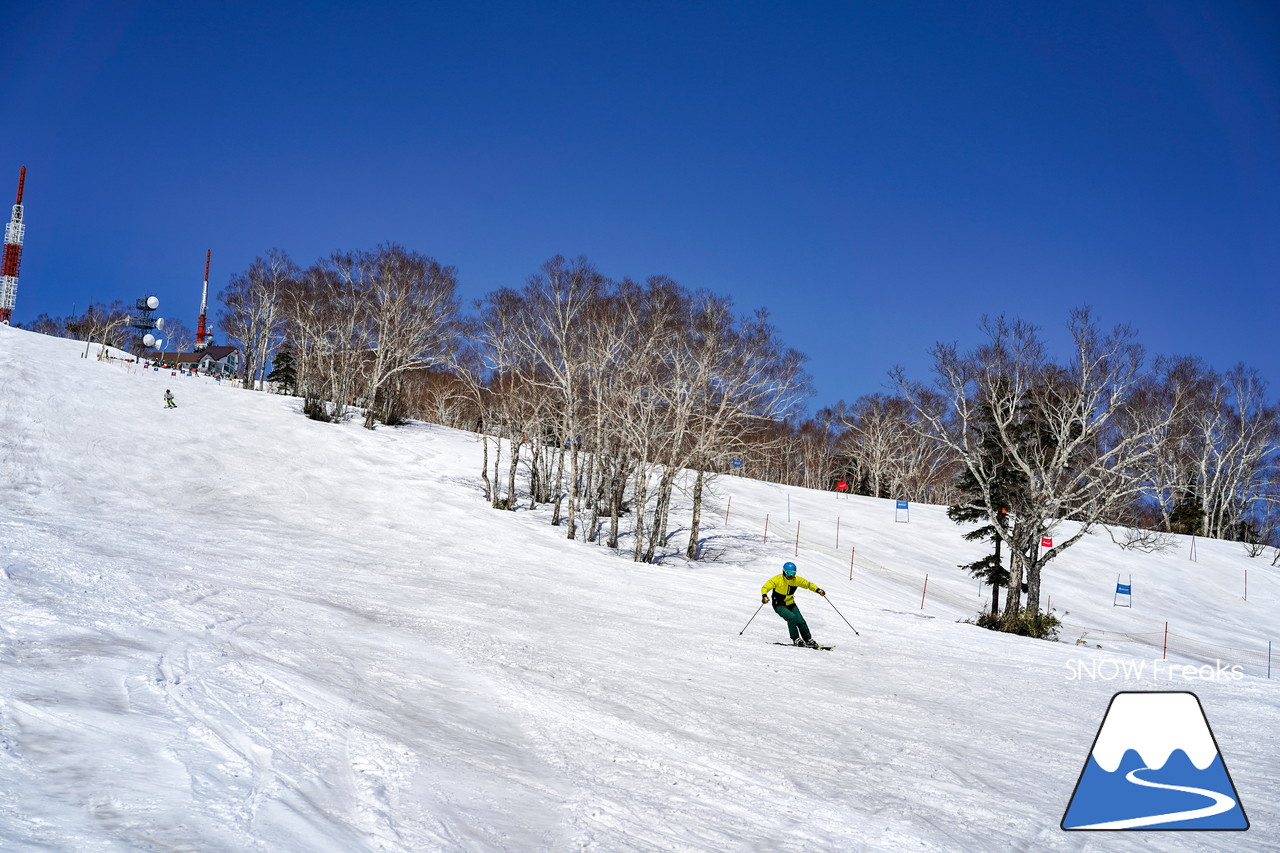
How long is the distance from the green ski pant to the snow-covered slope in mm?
497

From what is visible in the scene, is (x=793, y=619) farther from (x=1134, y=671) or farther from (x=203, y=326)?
(x=203, y=326)

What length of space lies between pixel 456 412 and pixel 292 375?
16373 mm

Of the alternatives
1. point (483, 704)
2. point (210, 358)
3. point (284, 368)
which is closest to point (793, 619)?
point (483, 704)

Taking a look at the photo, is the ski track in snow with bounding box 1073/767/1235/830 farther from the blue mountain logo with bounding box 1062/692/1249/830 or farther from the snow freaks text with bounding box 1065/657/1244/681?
the snow freaks text with bounding box 1065/657/1244/681

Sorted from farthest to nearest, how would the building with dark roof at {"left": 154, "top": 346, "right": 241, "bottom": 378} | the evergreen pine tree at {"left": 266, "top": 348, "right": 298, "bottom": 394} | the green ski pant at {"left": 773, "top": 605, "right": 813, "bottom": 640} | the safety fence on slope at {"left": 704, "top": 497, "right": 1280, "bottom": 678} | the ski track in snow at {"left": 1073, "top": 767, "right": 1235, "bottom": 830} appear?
1. the building with dark roof at {"left": 154, "top": 346, "right": 241, "bottom": 378}
2. the evergreen pine tree at {"left": 266, "top": 348, "right": 298, "bottom": 394}
3. the safety fence on slope at {"left": 704, "top": 497, "right": 1280, "bottom": 678}
4. the green ski pant at {"left": 773, "top": 605, "right": 813, "bottom": 640}
5. the ski track in snow at {"left": 1073, "top": 767, "right": 1235, "bottom": 830}

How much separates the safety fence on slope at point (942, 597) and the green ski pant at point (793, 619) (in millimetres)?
11631

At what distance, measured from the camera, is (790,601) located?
14.2m

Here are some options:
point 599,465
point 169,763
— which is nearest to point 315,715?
point 169,763

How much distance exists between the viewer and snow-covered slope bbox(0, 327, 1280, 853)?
4.95 meters

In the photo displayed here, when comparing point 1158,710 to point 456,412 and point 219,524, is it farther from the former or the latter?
point 456,412

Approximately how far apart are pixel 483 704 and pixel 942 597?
1100 inches

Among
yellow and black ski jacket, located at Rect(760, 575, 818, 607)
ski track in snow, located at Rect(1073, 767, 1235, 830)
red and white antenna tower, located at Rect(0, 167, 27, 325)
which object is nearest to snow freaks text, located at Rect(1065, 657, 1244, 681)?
yellow and black ski jacket, located at Rect(760, 575, 818, 607)

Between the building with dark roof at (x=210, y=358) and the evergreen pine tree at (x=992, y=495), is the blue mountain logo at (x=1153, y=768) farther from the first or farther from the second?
the building with dark roof at (x=210, y=358)

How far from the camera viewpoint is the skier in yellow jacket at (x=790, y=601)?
14172 mm
